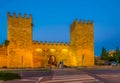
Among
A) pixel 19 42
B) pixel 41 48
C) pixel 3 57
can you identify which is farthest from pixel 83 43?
pixel 3 57

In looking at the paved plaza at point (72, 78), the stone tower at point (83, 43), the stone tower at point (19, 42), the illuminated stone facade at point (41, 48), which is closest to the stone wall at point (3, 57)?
the illuminated stone facade at point (41, 48)

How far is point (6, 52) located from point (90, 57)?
16.4 m

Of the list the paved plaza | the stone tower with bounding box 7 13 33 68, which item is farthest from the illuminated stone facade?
the paved plaza

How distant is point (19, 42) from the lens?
159 feet

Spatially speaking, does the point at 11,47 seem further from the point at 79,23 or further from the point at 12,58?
the point at 79,23

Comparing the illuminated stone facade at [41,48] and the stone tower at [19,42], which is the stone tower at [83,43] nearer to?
the illuminated stone facade at [41,48]

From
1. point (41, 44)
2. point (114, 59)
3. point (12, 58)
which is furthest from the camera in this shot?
point (114, 59)

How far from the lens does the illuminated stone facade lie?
4800cm

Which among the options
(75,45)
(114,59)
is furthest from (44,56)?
(114,59)

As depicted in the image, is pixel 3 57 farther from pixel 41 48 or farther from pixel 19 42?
pixel 41 48

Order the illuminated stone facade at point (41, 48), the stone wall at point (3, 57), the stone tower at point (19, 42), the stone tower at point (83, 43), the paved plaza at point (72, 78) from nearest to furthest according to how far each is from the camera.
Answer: the paved plaza at point (72, 78), the stone wall at point (3, 57), the stone tower at point (19, 42), the illuminated stone facade at point (41, 48), the stone tower at point (83, 43)

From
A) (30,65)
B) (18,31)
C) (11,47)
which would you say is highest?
(18,31)

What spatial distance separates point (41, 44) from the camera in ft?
171

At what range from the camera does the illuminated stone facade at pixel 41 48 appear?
48.0m
